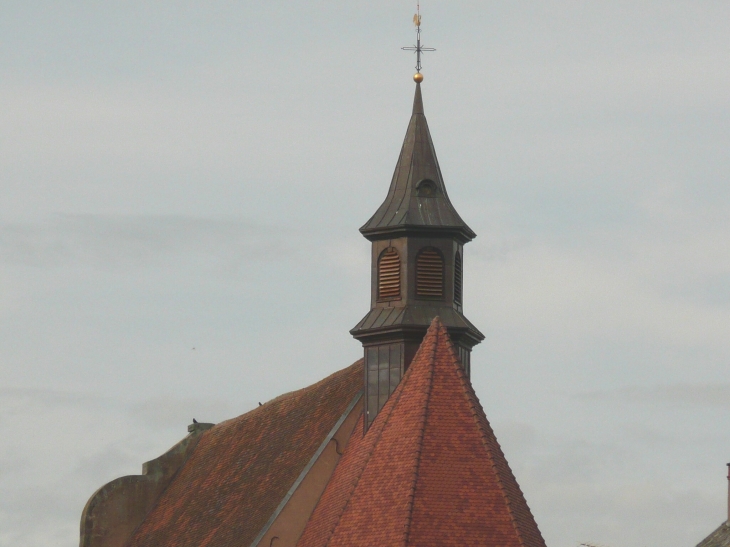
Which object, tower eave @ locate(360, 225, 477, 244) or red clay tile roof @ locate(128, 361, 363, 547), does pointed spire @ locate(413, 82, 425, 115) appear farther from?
red clay tile roof @ locate(128, 361, 363, 547)

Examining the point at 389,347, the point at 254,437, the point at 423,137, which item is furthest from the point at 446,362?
the point at 254,437

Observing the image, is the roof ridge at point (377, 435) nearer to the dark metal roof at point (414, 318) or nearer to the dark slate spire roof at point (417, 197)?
the dark metal roof at point (414, 318)

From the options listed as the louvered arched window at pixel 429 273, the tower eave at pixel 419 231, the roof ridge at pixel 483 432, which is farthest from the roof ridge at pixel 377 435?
the tower eave at pixel 419 231

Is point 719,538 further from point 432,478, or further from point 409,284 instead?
point 432,478

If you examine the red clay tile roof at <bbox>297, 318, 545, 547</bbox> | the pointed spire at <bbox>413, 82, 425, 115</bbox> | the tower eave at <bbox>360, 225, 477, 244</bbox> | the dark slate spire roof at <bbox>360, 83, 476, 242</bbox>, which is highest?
the pointed spire at <bbox>413, 82, 425, 115</bbox>

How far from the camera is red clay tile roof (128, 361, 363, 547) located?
4538 cm

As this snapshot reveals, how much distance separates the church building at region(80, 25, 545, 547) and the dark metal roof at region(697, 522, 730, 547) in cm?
758

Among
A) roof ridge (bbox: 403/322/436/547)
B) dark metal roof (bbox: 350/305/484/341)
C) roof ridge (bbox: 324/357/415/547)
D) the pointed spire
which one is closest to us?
roof ridge (bbox: 403/322/436/547)

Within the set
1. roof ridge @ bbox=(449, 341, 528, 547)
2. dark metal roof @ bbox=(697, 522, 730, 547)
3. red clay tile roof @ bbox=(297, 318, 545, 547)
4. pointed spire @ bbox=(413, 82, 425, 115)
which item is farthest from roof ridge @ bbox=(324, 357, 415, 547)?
dark metal roof @ bbox=(697, 522, 730, 547)

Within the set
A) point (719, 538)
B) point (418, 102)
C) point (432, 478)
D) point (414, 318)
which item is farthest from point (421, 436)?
point (719, 538)

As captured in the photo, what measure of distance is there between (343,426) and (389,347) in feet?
6.54

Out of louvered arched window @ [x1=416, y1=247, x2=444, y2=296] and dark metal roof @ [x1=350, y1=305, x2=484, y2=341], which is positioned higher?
louvered arched window @ [x1=416, y1=247, x2=444, y2=296]

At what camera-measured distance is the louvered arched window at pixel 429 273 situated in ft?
145

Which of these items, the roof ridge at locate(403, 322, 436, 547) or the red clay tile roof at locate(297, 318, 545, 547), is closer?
the roof ridge at locate(403, 322, 436, 547)
